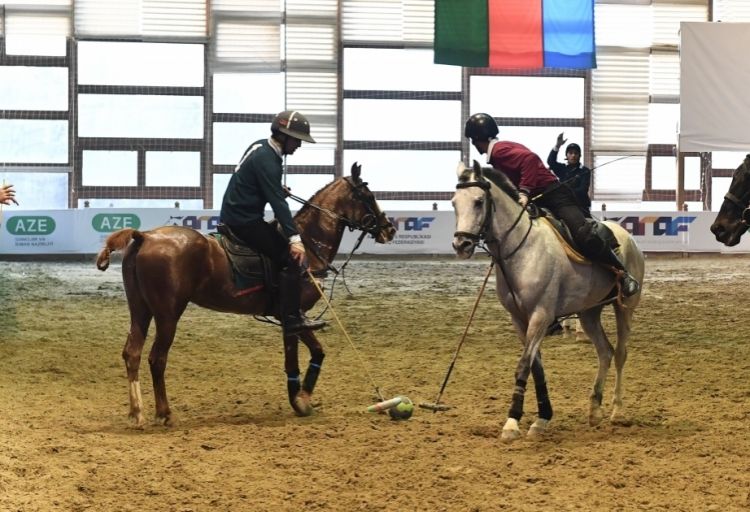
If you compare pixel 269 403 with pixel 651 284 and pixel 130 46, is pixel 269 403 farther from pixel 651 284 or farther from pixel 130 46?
pixel 130 46

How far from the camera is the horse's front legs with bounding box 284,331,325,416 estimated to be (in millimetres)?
7848

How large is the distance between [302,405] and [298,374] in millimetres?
296

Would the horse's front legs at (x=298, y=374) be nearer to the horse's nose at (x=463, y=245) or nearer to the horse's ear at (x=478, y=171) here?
the horse's nose at (x=463, y=245)

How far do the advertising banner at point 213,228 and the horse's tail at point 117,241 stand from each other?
14.5m

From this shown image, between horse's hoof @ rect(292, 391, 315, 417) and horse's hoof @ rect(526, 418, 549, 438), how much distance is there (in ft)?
5.91

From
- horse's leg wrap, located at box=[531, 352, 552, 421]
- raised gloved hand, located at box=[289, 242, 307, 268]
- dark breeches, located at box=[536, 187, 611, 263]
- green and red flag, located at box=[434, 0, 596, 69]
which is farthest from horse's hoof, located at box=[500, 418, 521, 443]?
green and red flag, located at box=[434, 0, 596, 69]

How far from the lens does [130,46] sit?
83.0 ft

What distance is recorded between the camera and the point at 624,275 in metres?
7.66

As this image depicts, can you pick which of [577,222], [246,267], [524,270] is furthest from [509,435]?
[246,267]

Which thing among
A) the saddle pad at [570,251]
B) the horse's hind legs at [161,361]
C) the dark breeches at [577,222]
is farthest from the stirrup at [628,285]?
the horse's hind legs at [161,361]

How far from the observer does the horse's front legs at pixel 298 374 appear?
7848 mm

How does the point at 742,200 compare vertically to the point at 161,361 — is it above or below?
above

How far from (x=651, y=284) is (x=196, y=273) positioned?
1177 cm

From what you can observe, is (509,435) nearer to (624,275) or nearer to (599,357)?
(599,357)
